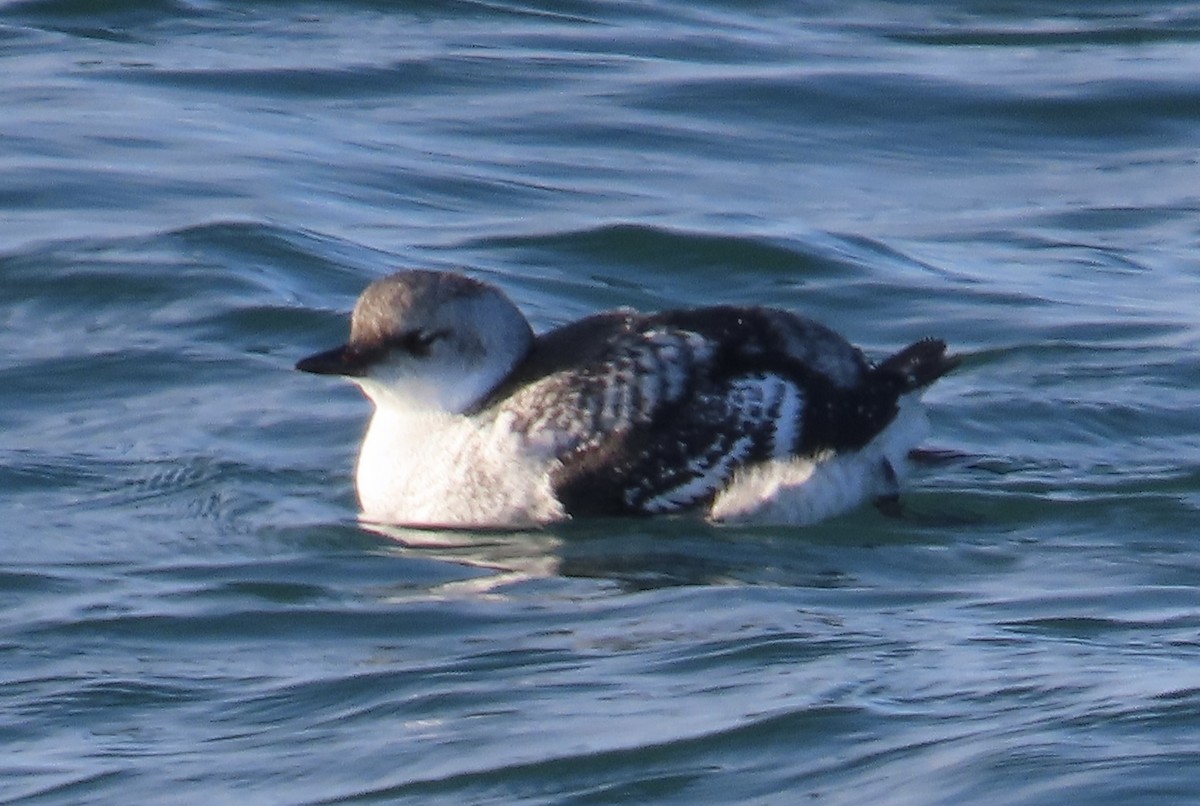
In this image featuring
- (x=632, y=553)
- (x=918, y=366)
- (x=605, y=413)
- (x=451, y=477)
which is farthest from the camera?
(x=918, y=366)

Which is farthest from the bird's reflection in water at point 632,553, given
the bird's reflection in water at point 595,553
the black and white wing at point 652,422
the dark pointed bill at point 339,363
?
the dark pointed bill at point 339,363

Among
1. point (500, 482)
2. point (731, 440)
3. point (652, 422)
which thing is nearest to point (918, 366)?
point (731, 440)

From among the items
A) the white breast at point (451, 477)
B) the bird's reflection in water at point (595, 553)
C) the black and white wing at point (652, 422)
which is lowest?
the bird's reflection in water at point (595, 553)

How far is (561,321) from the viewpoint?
12125mm

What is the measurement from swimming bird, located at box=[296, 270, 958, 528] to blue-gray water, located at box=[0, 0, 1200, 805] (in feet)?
0.44

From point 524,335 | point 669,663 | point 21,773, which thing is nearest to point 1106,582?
point 669,663

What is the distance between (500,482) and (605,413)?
1.36ft

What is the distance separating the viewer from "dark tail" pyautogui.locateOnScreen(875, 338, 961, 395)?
31.0ft

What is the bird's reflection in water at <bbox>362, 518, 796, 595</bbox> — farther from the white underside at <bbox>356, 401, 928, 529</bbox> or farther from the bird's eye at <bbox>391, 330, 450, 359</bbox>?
the bird's eye at <bbox>391, 330, 450, 359</bbox>

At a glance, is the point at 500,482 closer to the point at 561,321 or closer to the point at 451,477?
the point at 451,477

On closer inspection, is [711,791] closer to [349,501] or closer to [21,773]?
[21,773]

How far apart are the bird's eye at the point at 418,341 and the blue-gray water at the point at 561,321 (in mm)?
617

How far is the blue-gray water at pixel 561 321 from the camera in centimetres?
666

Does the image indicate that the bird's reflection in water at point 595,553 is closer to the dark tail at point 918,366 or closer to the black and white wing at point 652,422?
the black and white wing at point 652,422
